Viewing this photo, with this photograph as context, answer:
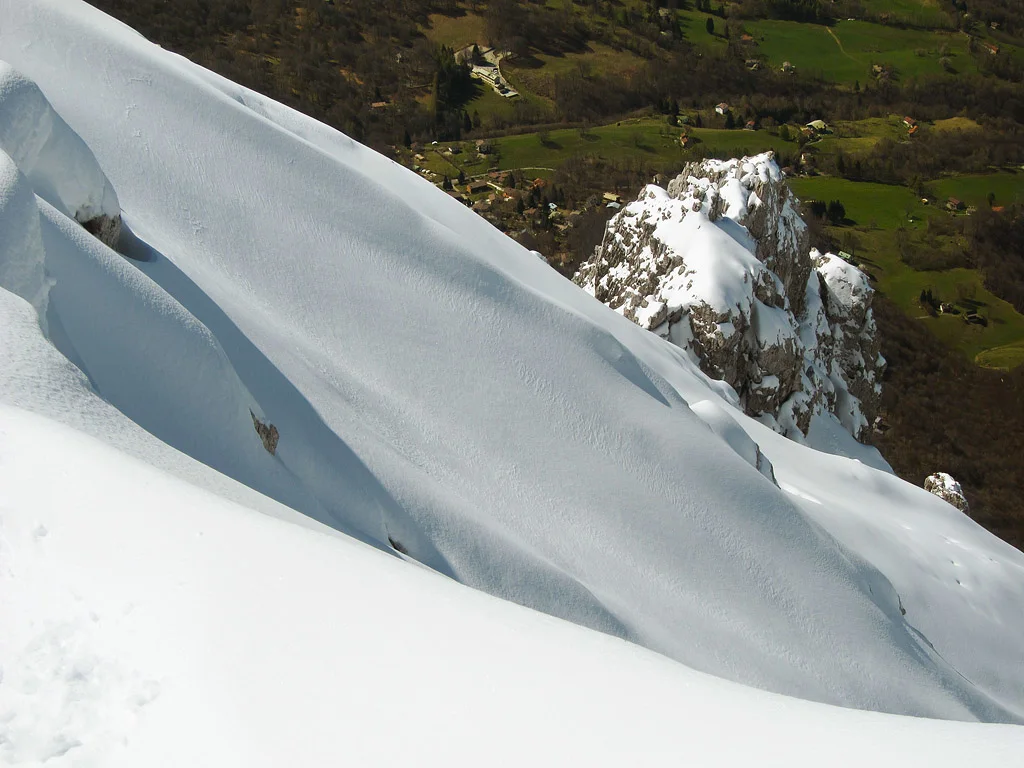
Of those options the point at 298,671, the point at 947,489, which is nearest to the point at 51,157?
the point at 298,671

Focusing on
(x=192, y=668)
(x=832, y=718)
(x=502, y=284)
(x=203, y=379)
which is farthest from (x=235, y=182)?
(x=832, y=718)

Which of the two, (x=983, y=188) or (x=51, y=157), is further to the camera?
(x=983, y=188)

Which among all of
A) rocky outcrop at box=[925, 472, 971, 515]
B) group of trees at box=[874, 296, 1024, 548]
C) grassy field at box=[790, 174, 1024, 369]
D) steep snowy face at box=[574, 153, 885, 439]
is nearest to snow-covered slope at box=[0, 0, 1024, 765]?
steep snowy face at box=[574, 153, 885, 439]

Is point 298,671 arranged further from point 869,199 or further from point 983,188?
point 983,188

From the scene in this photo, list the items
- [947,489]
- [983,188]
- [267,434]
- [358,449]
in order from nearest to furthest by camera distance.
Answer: [267,434], [358,449], [947,489], [983,188]

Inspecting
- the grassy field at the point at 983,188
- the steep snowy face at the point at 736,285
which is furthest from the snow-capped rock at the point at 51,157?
the grassy field at the point at 983,188

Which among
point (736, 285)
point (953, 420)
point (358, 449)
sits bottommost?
point (953, 420)

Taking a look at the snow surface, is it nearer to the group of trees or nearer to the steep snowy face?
the steep snowy face
